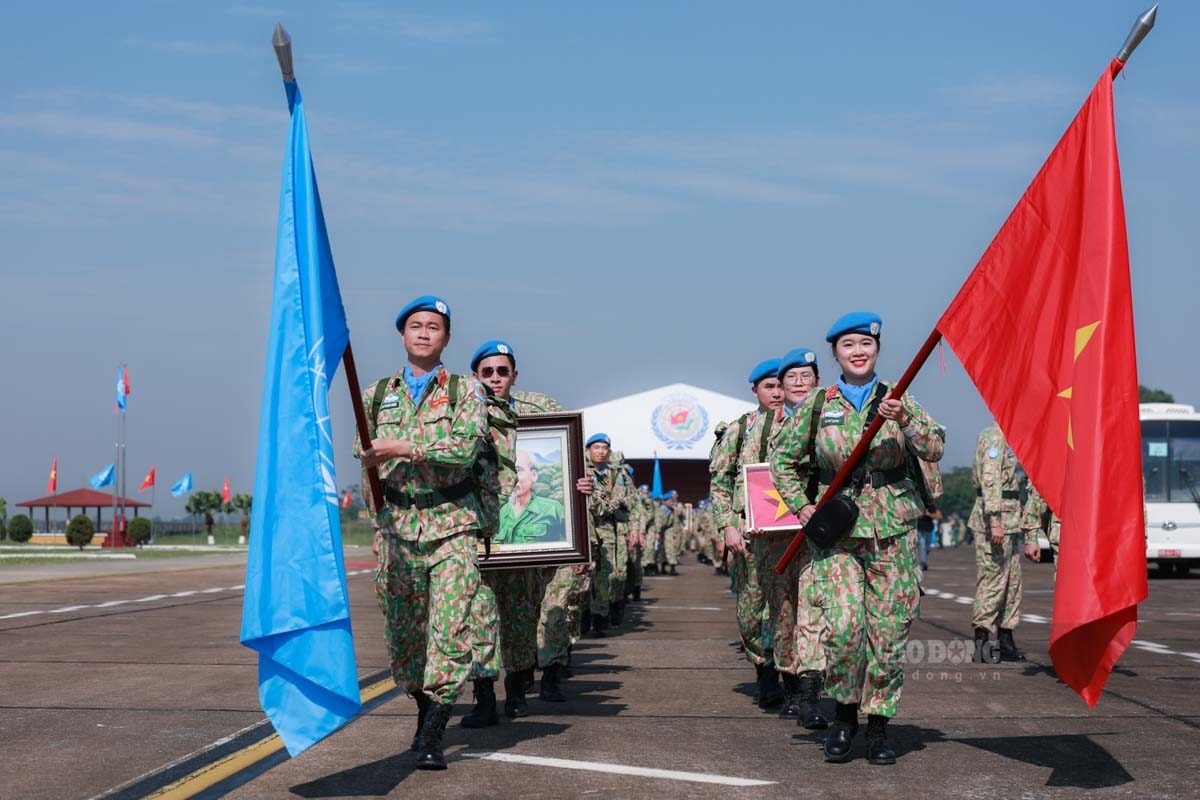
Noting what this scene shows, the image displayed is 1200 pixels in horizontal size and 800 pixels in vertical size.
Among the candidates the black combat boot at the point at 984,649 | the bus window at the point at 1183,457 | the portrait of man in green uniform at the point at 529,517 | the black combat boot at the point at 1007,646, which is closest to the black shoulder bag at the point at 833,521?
the portrait of man in green uniform at the point at 529,517

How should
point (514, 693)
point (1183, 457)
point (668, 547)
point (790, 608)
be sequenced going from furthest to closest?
1. point (668, 547)
2. point (1183, 457)
3. point (790, 608)
4. point (514, 693)

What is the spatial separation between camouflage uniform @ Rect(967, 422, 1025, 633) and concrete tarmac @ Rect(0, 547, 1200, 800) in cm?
51

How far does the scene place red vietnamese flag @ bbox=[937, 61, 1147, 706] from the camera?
6.39 m

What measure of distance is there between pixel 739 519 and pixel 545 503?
1.31m

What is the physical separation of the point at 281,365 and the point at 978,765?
3660mm

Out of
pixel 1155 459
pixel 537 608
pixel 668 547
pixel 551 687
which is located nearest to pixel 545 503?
pixel 537 608

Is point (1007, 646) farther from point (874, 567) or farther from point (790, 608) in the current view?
point (874, 567)

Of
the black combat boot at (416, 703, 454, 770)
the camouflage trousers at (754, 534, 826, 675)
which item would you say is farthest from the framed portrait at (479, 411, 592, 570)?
the black combat boot at (416, 703, 454, 770)

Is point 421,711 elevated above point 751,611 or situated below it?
below

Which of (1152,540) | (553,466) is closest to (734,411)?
(1152,540)

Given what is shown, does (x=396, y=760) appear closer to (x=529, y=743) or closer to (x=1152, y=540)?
(x=529, y=743)

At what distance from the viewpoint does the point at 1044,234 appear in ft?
23.5

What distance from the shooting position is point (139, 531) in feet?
208

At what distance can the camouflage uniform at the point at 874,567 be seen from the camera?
7297 millimetres
